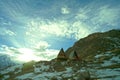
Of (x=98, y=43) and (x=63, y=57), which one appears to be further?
(x=98, y=43)

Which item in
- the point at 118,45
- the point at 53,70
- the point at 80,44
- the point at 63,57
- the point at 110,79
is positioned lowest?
the point at 110,79

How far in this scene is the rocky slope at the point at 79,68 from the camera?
58.3m

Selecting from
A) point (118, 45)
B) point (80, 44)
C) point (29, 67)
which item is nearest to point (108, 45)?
point (118, 45)

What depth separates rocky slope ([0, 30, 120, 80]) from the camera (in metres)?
58.3

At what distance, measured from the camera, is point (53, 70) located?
73750 mm

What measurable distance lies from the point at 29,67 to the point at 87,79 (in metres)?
48.5

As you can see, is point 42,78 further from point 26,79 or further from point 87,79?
point 87,79

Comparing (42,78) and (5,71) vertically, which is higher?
(5,71)

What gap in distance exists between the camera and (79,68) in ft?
230

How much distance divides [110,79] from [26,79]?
29.6 metres

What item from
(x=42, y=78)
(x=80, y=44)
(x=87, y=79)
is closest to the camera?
(x=87, y=79)

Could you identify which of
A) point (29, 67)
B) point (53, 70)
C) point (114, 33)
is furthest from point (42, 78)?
point (114, 33)

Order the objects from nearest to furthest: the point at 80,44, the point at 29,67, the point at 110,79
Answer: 1. the point at 110,79
2. the point at 29,67
3. the point at 80,44

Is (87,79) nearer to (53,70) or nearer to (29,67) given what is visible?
(53,70)
